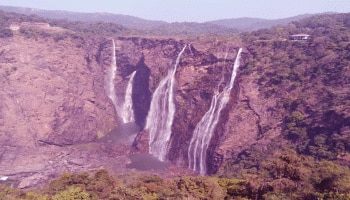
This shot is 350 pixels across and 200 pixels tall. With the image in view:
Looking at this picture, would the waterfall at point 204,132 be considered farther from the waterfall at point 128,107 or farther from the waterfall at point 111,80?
the waterfall at point 111,80

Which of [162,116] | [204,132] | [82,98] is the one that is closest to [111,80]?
[82,98]

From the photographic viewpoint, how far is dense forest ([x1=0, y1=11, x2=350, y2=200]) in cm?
1889

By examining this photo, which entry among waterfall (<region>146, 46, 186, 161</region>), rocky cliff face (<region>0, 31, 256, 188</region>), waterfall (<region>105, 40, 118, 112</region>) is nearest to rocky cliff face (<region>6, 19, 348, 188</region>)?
rocky cliff face (<region>0, 31, 256, 188</region>)

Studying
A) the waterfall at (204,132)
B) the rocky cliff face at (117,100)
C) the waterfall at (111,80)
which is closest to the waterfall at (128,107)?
the rocky cliff face at (117,100)

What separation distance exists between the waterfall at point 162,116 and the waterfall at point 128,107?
5.68 m

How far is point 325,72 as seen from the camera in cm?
3825

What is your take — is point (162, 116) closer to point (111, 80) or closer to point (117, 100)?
point (117, 100)

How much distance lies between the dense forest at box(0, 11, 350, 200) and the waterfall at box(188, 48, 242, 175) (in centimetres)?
328

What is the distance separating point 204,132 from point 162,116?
25.9ft

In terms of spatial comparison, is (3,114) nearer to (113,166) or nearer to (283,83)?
(113,166)

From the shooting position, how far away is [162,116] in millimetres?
45500

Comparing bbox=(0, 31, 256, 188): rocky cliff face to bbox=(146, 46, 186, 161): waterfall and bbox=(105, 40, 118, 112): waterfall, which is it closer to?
bbox=(105, 40, 118, 112): waterfall

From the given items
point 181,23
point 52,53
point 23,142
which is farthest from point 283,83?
point 181,23

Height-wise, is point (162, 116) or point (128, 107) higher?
point (162, 116)
